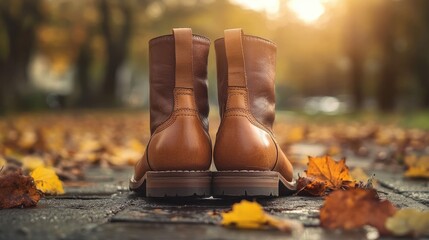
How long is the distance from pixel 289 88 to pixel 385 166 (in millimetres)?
62727

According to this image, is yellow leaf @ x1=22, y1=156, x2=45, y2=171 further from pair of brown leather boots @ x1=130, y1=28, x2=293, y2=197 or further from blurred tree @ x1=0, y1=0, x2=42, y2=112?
blurred tree @ x1=0, y1=0, x2=42, y2=112

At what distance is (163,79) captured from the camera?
2.78 metres

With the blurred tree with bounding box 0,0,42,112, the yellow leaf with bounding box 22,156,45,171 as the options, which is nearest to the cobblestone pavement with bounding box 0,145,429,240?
the yellow leaf with bounding box 22,156,45,171

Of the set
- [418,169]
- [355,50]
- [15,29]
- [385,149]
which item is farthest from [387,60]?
[418,169]

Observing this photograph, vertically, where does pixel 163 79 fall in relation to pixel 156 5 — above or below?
below

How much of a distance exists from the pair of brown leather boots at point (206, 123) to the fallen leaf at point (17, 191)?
0.45m

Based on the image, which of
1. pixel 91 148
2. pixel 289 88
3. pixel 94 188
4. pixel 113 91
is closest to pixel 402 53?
pixel 113 91

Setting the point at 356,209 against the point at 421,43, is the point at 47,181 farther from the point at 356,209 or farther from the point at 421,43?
the point at 421,43

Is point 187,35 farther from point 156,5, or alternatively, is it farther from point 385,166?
point 156,5

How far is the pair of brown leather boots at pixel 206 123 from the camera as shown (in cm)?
253

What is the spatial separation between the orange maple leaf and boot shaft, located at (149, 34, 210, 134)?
510 mm

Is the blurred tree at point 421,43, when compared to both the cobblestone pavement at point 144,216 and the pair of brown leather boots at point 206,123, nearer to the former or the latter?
the cobblestone pavement at point 144,216

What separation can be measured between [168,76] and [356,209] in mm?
1085

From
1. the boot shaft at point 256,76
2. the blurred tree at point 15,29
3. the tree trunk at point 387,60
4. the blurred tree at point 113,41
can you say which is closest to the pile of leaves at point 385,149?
the boot shaft at point 256,76
